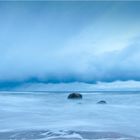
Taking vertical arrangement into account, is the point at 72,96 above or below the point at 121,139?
above

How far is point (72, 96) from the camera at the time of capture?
1937 inches

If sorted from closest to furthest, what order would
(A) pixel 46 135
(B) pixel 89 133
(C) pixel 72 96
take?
(A) pixel 46 135 < (B) pixel 89 133 < (C) pixel 72 96

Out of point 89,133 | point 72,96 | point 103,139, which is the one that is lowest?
point 103,139

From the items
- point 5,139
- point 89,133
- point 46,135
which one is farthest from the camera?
point 89,133

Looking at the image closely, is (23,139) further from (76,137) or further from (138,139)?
(138,139)

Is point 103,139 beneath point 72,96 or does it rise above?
beneath

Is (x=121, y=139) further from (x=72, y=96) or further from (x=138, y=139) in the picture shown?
(x=72, y=96)

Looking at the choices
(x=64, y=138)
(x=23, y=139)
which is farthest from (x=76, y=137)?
Answer: (x=23, y=139)

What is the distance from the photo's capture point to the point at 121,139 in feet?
32.9

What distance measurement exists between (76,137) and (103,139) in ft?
3.79

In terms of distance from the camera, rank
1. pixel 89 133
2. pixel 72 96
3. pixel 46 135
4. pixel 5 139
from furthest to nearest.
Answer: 1. pixel 72 96
2. pixel 89 133
3. pixel 46 135
4. pixel 5 139

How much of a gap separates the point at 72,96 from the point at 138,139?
128 ft

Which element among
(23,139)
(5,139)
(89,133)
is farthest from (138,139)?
(5,139)

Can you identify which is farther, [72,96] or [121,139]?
[72,96]
